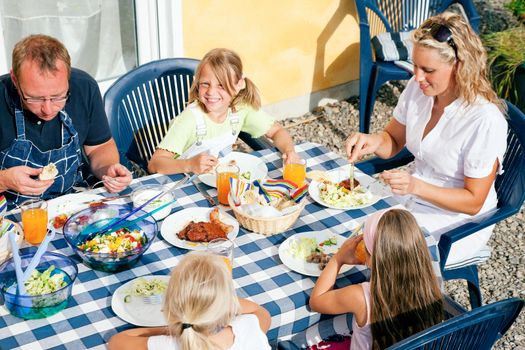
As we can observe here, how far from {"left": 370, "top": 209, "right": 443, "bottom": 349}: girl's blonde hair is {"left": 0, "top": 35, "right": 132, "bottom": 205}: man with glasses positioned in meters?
1.33

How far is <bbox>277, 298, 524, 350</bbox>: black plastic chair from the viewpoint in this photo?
2.29 m

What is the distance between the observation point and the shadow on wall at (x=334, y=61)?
20.3 feet

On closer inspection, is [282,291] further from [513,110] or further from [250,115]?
[513,110]

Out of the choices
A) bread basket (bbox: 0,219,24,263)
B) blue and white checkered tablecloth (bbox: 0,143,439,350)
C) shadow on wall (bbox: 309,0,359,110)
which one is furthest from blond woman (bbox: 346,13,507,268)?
shadow on wall (bbox: 309,0,359,110)

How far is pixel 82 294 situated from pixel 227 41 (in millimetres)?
3215

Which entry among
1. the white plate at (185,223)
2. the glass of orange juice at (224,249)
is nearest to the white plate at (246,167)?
the white plate at (185,223)

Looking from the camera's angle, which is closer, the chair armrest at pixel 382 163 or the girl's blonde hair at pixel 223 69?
the girl's blonde hair at pixel 223 69

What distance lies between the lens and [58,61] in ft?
10.6

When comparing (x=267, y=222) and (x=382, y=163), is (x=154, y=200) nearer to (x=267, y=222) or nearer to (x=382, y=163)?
(x=267, y=222)

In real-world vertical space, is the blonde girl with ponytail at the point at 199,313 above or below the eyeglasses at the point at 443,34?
below

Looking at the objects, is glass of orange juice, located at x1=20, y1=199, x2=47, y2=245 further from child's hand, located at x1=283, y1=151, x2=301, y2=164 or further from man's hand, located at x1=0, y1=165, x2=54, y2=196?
child's hand, located at x1=283, y1=151, x2=301, y2=164

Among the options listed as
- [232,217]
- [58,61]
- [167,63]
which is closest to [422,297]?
[232,217]

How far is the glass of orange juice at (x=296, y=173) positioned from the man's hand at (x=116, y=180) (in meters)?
0.75

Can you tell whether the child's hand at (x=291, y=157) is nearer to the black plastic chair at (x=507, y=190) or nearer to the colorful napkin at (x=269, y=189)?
the colorful napkin at (x=269, y=189)
